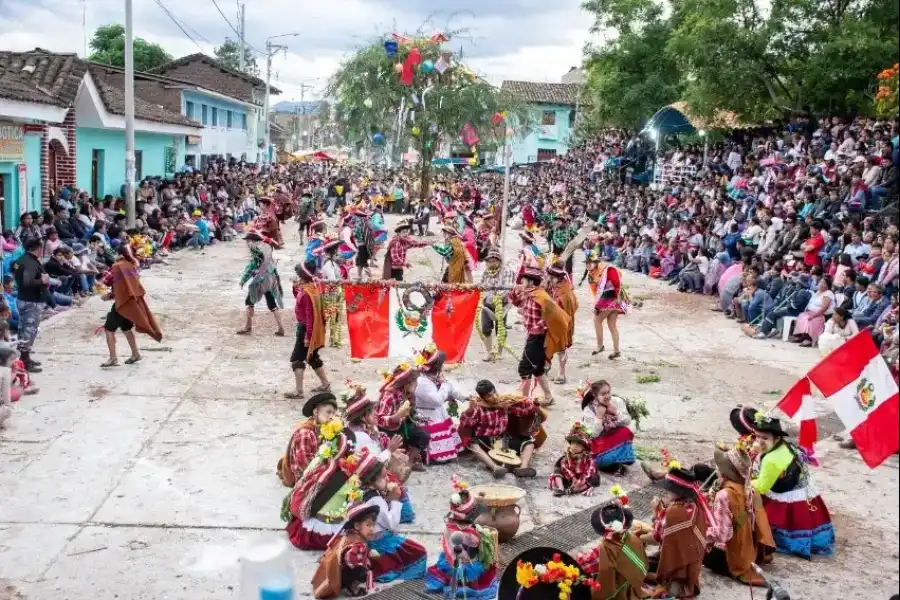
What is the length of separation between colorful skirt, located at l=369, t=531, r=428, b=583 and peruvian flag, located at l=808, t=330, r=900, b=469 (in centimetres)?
301

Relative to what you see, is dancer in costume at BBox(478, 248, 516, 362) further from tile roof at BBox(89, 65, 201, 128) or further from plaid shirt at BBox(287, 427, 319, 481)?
tile roof at BBox(89, 65, 201, 128)

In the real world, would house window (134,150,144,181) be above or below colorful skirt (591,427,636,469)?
above

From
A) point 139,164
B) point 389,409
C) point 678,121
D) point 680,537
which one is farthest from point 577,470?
point 678,121

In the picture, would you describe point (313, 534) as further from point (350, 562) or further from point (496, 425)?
point (496, 425)

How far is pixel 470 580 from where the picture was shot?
19.0 ft

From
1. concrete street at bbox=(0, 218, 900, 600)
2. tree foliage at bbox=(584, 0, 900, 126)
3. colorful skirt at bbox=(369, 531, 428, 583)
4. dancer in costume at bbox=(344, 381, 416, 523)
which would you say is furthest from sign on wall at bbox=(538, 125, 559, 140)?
colorful skirt at bbox=(369, 531, 428, 583)

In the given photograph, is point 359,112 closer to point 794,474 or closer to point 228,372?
point 228,372

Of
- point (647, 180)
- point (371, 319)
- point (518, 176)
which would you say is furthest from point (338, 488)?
point (518, 176)

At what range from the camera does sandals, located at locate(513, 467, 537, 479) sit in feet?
26.5

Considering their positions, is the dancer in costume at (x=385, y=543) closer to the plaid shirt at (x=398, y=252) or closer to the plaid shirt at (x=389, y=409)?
the plaid shirt at (x=389, y=409)

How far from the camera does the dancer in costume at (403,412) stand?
7852mm

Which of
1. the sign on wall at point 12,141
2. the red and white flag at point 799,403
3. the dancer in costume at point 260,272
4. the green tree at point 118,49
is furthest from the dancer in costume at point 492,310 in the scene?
the green tree at point 118,49

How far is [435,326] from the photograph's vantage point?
10578mm

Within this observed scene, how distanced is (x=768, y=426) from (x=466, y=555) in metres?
2.46
